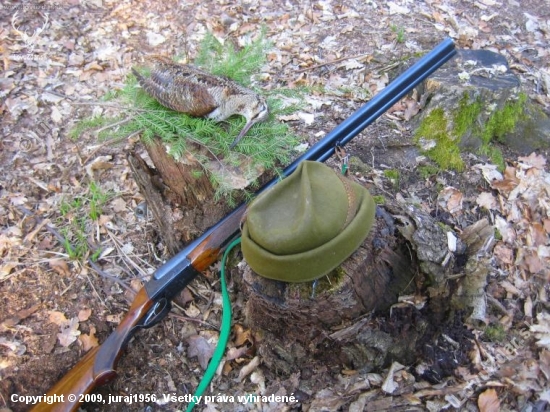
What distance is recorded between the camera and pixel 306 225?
212cm

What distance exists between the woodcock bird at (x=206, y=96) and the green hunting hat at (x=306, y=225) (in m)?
0.61

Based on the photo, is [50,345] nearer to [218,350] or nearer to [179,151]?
[218,350]

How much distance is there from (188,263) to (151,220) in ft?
3.38

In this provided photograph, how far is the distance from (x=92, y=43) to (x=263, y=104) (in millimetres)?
3778

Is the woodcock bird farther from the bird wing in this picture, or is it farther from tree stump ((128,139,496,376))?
tree stump ((128,139,496,376))

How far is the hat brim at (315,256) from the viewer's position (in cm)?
219

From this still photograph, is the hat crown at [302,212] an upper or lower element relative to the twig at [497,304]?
upper

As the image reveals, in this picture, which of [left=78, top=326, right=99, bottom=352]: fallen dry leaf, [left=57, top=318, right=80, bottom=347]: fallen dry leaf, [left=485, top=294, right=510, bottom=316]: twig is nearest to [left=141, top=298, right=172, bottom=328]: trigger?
[left=78, top=326, right=99, bottom=352]: fallen dry leaf

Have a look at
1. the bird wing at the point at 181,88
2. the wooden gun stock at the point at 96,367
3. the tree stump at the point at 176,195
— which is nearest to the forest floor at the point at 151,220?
the wooden gun stock at the point at 96,367

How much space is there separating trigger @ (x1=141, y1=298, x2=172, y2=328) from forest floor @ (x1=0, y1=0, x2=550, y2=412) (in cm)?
30

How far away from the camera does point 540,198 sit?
12.0 feet

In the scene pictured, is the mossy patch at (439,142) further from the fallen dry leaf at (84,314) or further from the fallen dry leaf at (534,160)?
the fallen dry leaf at (84,314)

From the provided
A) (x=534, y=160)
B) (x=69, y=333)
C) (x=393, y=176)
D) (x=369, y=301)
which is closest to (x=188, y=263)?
(x=69, y=333)

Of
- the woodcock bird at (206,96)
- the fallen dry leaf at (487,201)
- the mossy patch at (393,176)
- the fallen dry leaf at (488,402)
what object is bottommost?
the fallen dry leaf at (488,402)
